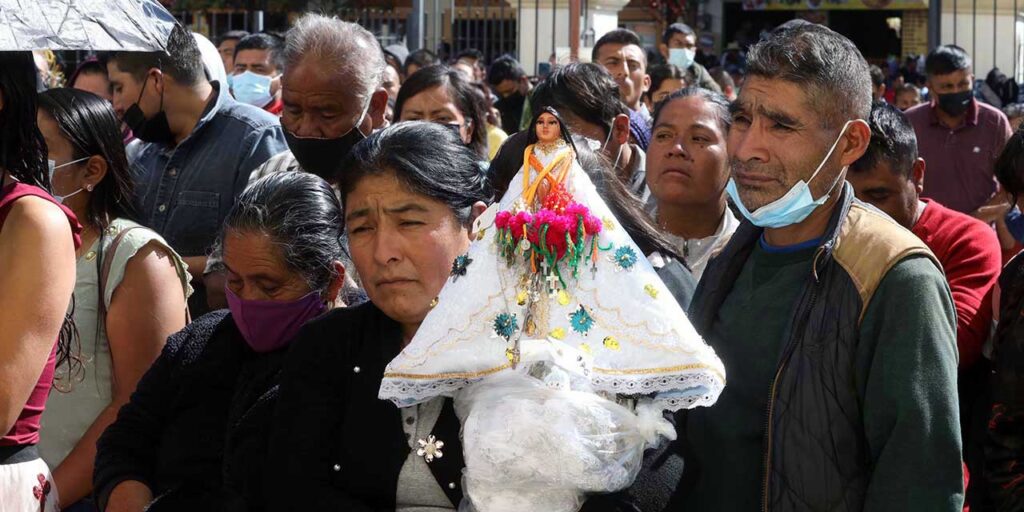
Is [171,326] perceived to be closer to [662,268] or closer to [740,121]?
[662,268]

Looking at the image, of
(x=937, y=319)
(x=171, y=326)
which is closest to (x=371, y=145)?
(x=171, y=326)

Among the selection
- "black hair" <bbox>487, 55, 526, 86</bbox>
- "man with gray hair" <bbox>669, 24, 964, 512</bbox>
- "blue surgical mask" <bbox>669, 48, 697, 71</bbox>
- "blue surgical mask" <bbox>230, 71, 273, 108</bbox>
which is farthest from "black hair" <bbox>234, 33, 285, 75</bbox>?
"man with gray hair" <bbox>669, 24, 964, 512</bbox>

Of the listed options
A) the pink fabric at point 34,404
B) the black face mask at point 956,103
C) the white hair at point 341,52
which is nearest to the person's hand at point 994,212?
the black face mask at point 956,103

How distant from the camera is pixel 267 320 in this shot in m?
3.39

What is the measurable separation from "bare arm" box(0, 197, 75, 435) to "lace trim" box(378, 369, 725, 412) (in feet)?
2.65

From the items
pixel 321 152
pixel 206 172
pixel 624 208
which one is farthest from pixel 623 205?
pixel 206 172

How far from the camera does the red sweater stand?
3.90m

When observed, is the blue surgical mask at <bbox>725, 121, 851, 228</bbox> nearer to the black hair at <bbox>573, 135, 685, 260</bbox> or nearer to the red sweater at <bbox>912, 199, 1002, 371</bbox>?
the black hair at <bbox>573, 135, 685, 260</bbox>

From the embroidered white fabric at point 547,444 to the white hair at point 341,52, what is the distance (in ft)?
7.83

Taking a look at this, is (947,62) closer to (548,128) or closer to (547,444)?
(548,128)

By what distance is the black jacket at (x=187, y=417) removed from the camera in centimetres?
334

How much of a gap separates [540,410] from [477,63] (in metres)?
10.9

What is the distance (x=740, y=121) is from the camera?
9.85 ft

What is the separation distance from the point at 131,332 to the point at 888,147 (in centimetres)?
229
